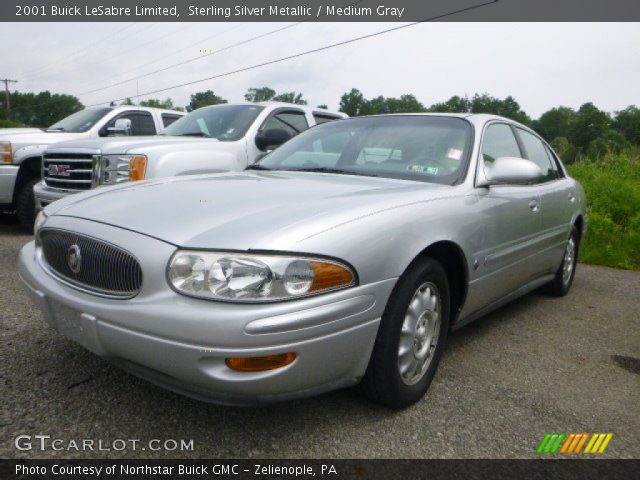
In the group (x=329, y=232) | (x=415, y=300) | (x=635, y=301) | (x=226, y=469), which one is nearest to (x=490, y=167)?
(x=415, y=300)

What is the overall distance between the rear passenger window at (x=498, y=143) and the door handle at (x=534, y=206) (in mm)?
367

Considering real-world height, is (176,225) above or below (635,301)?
above

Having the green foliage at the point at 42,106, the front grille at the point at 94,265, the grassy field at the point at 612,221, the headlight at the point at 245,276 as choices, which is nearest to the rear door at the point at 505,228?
the headlight at the point at 245,276

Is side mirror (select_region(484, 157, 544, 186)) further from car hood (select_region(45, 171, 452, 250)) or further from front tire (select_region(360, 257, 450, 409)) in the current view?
front tire (select_region(360, 257, 450, 409))

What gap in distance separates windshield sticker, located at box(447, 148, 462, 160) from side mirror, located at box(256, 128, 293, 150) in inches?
99.1

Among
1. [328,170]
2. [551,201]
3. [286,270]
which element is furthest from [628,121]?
[286,270]

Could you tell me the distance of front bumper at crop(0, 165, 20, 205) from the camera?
630 cm

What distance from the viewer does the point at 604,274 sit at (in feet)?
20.0

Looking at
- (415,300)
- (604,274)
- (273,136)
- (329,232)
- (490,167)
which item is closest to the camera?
(329,232)

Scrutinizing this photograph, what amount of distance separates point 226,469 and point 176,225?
0.91 m

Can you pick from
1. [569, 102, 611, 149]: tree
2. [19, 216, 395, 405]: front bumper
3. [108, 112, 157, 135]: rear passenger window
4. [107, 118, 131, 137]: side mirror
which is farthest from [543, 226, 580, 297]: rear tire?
[569, 102, 611, 149]: tree

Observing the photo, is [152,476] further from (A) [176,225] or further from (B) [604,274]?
(B) [604,274]

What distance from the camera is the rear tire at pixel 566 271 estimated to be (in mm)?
4512

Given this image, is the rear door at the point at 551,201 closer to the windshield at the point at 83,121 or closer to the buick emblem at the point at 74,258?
the buick emblem at the point at 74,258
